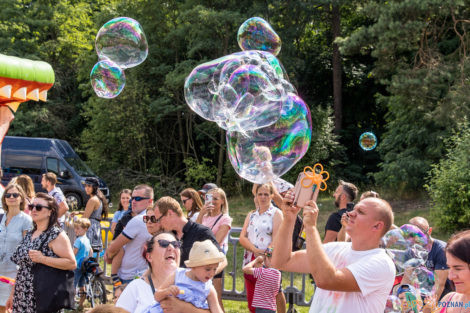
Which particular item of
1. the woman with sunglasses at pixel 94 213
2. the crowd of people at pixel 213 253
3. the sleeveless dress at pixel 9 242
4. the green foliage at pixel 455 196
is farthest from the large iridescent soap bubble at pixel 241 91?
the green foliage at pixel 455 196

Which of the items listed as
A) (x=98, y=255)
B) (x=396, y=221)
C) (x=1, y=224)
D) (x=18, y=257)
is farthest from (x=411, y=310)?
(x=396, y=221)

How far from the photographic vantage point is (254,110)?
17.7 feet

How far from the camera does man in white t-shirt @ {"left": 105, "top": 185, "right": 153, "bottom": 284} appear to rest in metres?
5.23

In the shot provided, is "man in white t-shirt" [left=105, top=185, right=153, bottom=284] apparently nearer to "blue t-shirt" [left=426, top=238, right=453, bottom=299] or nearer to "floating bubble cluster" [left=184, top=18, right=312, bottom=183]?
"floating bubble cluster" [left=184, top=18, right=312, bottom=183]

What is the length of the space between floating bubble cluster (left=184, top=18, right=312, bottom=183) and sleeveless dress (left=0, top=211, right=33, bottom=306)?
213 cm

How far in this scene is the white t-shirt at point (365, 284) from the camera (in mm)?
2850

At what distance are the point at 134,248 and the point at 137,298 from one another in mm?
1831

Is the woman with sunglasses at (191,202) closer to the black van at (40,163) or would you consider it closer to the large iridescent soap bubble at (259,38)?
the large iridescent soap bubble at (259,38)

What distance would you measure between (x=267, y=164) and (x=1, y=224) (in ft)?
9.00

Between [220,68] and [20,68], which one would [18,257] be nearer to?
[220,68]

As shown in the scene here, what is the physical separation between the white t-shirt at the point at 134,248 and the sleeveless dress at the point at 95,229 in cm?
256

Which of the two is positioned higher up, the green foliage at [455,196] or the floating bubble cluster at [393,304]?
the floating bubble cluster at [393,304]

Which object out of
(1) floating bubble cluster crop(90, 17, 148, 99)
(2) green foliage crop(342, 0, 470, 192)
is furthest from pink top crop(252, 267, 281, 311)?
(2) green foliage crop(342, 0, 470, 192)

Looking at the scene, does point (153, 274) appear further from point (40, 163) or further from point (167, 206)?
point (40, 163)
